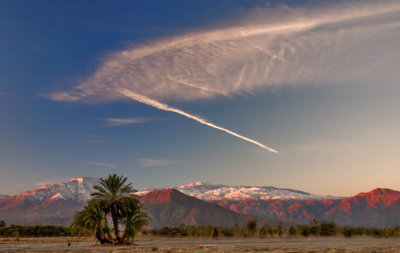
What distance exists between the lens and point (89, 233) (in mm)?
55062

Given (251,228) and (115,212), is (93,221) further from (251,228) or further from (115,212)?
(251,228)

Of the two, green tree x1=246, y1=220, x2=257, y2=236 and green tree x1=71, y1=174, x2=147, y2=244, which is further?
green tree x1=246, y1=220, x2=257, y2=236

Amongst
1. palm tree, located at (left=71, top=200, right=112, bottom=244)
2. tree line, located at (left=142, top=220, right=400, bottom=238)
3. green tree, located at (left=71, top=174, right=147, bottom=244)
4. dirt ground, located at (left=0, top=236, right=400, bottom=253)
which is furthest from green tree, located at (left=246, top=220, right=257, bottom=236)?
palm tree, located at (left=71, top=200, right=112, bottom=244)

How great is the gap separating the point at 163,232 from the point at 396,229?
220 feet

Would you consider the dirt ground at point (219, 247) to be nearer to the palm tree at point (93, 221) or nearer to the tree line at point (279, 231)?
the palm tree at point (93, 221)

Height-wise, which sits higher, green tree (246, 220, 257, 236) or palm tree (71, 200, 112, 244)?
palm tree (71, 200, 112, 244)

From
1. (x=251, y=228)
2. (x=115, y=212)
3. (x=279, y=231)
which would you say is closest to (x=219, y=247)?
(x=115, y=212)

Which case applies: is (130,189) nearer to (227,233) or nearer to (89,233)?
(89,233)

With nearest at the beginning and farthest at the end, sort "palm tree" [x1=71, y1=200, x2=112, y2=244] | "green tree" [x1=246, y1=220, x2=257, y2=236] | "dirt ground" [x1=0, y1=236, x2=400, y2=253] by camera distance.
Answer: "dirt ground" [x1=0, y1=236, x2=400, y2=253]
"palm tree" [x1=71, y1=200, x2=112, y2=244]
"green tree" [x1=246, y1=220, x2=257, y2=236]

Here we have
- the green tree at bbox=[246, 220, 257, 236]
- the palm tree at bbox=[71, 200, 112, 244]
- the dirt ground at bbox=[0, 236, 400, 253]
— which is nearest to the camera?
the dirt ground at bbox=[0, 236, 400, 253]

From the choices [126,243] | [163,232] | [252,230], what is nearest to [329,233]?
[252,230]

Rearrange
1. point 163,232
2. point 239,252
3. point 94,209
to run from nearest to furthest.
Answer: point 239,252 < point 94,209 < point 163,232

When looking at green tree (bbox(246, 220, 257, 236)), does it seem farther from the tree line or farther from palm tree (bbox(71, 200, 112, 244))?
palm tree (bbox(71, 200, 112, 244))

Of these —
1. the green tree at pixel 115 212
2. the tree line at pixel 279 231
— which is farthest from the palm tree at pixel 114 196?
the tree line at pixel 279 231
